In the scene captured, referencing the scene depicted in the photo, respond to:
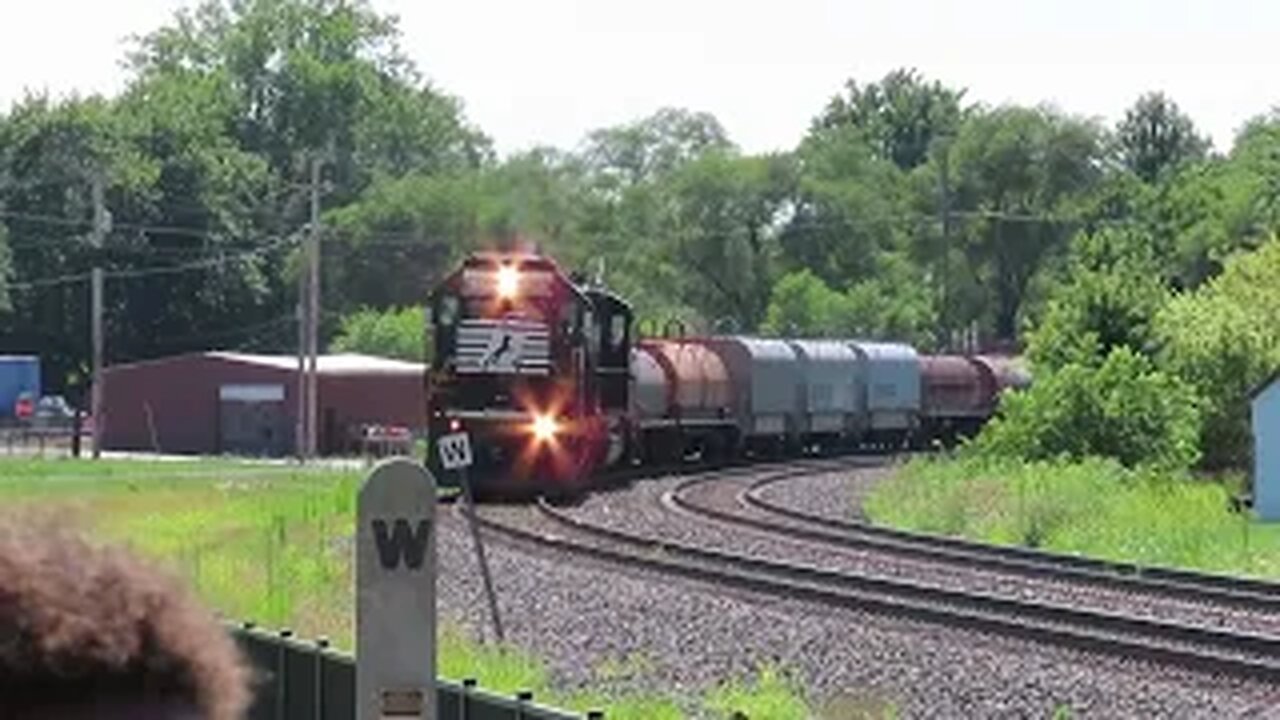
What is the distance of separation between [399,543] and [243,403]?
7278 cm

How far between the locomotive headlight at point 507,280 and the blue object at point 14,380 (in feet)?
182

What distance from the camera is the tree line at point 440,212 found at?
107 meters

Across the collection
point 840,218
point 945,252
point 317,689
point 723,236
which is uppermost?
point 840,218

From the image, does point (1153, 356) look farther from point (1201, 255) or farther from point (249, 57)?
point (249, 57)

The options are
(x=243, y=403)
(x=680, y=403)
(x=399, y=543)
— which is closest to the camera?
(x=399, y=543)

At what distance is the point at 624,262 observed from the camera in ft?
376

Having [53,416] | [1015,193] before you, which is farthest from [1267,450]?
[1015,193]

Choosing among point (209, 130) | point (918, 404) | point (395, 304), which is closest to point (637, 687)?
point (918, 404)

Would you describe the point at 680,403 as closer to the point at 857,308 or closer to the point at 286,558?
the point at 286,558

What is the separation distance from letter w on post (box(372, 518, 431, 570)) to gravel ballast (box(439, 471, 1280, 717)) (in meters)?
5.95

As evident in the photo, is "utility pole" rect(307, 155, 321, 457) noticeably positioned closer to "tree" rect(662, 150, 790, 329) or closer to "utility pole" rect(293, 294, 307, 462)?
"utility pole" rect(293, 294, 307, 462)

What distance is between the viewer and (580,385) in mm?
42406

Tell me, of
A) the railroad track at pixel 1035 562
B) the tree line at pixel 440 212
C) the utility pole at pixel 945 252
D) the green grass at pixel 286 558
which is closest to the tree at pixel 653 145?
the tree line at pixel 440 212

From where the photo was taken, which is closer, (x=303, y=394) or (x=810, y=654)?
(x=810, y=654)
